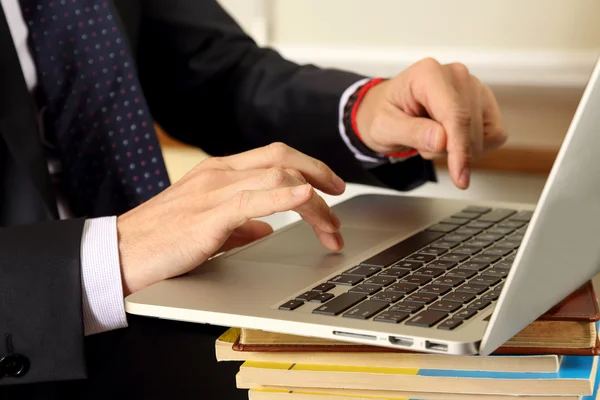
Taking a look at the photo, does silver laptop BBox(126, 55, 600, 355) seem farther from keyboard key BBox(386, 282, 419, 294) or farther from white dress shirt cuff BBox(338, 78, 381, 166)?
white dress shirt cuff BBox(338, 78, 381, 166)

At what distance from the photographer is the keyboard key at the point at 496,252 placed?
597 millimetres

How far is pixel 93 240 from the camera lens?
1.96ft

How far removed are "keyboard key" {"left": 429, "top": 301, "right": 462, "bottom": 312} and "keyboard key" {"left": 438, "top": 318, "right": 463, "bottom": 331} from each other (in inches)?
Answer: 0.7

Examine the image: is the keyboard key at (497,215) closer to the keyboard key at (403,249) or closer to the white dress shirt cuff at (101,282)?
the keyboard key at (403,249)

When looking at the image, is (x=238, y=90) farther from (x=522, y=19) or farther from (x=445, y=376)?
(x=445, y=376)

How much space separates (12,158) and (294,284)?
0.48 meters

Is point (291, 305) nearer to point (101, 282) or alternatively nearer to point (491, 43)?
point (101, 282)

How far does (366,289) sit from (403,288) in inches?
0.9

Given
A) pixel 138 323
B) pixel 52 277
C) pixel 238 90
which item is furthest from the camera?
pixel 238 90

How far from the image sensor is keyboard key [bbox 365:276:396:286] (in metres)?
0.51

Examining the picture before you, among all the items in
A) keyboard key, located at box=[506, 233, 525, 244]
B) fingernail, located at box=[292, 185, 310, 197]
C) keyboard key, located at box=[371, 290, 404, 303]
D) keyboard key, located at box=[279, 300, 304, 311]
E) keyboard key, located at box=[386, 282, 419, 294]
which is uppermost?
fingernail, located at box=[292, 185, 310, 197]

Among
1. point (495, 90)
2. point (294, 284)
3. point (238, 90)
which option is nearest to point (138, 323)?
point (294, 284)

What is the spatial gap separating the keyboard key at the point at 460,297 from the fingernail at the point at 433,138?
0.90 feet

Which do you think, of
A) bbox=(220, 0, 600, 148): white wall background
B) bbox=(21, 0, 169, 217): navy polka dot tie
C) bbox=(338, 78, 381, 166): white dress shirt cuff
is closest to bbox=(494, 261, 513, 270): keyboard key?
bbox=(338, 78, 381, 166): white dress shirt cuff
